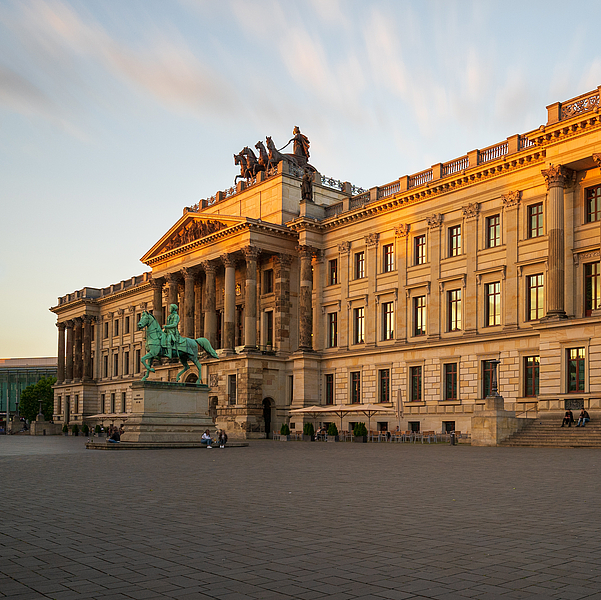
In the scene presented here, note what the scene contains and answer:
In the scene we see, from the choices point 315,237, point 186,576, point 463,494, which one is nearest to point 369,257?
point 315,237

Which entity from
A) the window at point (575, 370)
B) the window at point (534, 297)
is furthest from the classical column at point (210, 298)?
the window at point (575, 370)

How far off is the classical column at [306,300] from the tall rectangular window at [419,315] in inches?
438

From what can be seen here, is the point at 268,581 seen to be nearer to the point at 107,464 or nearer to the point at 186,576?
the point at 186,576

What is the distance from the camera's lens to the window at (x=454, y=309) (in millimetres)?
54000

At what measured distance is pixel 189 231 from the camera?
7550cm

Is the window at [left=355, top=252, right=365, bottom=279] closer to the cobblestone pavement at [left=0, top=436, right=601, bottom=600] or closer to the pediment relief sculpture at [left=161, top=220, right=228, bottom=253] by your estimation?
the pediment relief sculpture at [left=161, top=220, right=228, bottom=253]

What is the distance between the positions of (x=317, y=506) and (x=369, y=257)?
48663 mm

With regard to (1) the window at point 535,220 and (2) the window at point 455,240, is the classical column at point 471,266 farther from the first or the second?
(1) the window at point 535,220

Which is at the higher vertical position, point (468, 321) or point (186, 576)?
point (468, 321)

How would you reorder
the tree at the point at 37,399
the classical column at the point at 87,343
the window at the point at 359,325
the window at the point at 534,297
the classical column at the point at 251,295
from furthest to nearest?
the tree at the point at 37,399, the classical column at the point at 87,343, the classical column at the point at 251,295, the window at the point at 359,325, the window at the point at 534,297

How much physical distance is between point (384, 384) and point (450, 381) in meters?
6.96

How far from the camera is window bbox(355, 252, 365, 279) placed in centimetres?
6291

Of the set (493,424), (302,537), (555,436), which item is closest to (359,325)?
(493,424)

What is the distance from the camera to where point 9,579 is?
309 inches
